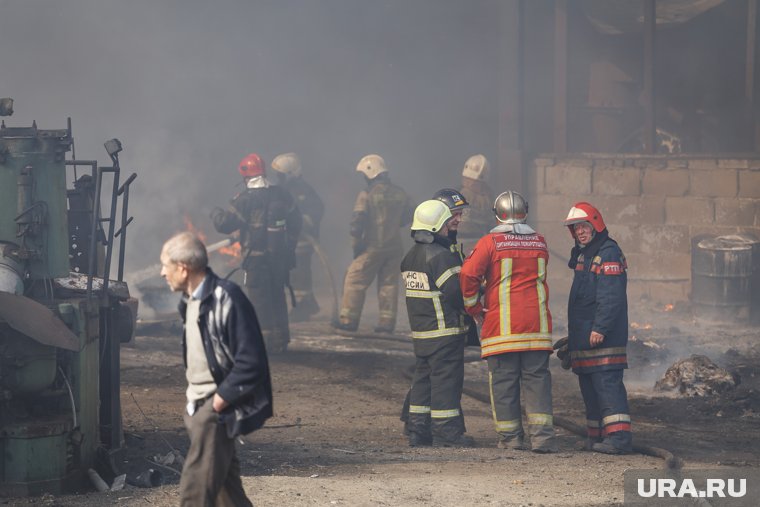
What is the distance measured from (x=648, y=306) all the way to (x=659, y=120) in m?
2.90

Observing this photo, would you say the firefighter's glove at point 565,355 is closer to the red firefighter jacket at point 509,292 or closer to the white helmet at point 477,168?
the red firefighter jacket at point 509,292

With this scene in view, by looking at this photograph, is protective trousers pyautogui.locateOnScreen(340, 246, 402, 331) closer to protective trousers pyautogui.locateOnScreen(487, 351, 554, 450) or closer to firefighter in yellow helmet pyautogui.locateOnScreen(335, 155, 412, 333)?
firefighter in yellow helmet pyautogui.locateOnScreen(335, 155, 412, 333)

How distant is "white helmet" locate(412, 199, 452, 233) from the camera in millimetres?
7633

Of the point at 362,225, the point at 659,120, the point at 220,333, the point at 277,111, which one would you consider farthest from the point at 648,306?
the point at 220,333

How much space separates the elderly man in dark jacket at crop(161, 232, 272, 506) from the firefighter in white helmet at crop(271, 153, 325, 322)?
9828mm

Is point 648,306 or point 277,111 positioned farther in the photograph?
point 277,111

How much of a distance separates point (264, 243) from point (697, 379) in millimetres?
4706

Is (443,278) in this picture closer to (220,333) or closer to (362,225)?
(220,333)

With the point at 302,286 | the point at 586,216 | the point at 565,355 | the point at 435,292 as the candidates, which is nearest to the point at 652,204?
the point at 302,286

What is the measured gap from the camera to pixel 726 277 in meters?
13.7

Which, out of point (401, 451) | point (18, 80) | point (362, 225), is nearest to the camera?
point (401, 451)

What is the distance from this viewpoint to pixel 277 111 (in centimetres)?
1909

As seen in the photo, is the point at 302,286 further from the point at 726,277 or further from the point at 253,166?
the point at 726,277

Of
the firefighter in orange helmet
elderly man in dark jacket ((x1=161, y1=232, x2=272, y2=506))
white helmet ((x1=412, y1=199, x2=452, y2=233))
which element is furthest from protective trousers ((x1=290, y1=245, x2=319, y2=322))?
elderly man in dark jacket ((x1=161, y1=232, x2=272, y2=506))
